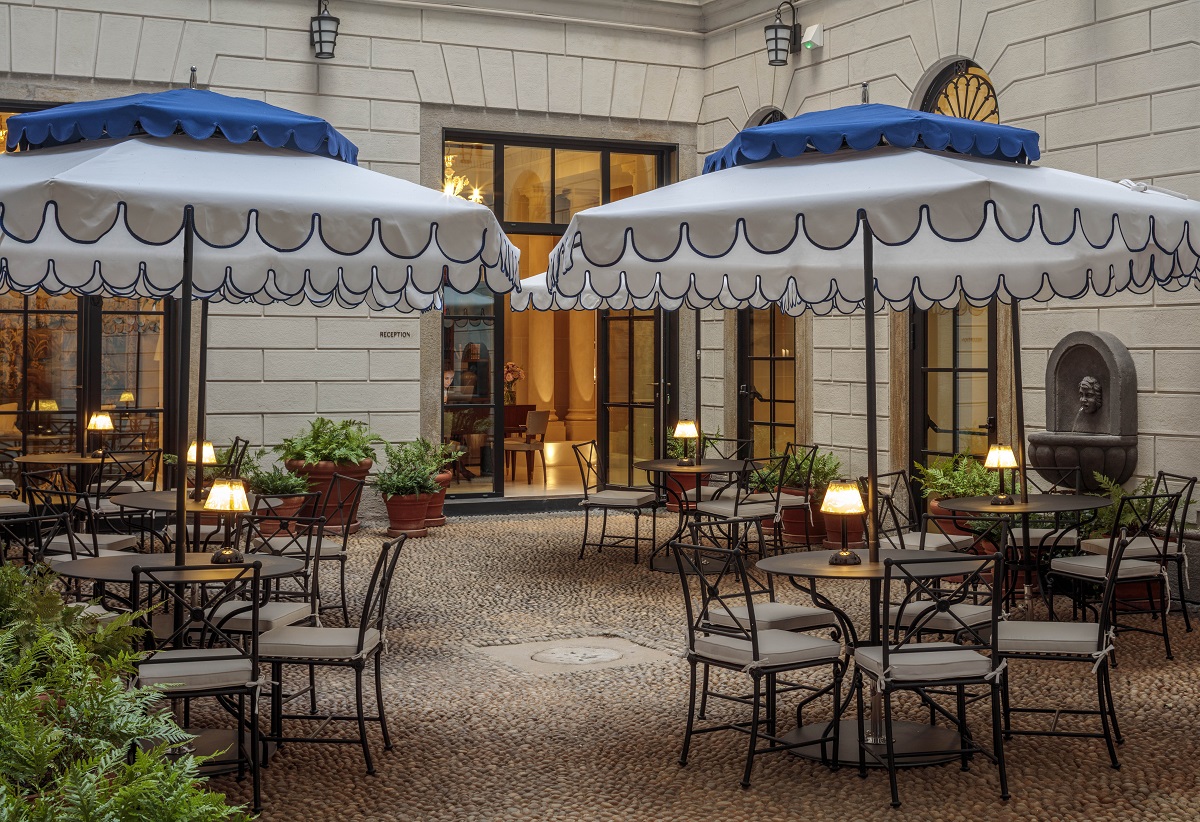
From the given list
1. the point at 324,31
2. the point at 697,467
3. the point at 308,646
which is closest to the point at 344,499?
the point at 697,467

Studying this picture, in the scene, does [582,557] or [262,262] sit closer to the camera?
[262,262]

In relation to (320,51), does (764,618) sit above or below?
below

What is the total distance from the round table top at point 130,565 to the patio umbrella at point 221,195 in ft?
0.92

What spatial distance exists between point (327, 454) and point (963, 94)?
6.18 m

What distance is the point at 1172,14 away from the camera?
8742mm

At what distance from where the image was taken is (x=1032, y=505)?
752 centimetres

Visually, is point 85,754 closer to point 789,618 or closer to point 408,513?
point 789,618

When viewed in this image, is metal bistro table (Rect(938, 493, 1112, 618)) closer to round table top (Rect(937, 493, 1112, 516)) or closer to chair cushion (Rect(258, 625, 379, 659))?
round table top (Rect(937, 493, 1112, 516))

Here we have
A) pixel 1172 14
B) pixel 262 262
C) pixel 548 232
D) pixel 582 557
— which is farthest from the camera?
pixel 548 232

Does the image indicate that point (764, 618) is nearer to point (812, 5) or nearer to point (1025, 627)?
point (1025, 627)

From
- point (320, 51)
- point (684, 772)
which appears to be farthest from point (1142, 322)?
point (320, 51)

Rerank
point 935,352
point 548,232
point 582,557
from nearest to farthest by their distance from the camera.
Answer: point 582,557 → point 935,352 → point 548,232

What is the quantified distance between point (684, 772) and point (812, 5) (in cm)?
918

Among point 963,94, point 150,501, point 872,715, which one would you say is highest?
point 963,94
